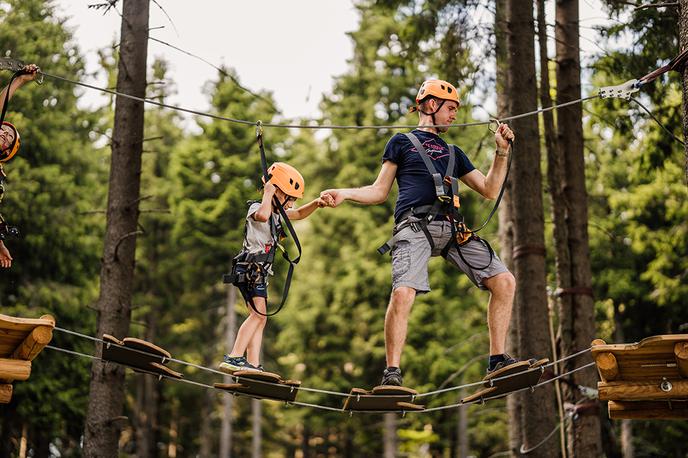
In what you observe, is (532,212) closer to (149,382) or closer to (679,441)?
(679,441)

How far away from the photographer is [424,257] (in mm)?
7066

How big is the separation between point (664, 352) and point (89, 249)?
17271 mm

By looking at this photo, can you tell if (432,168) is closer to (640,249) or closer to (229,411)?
(640,249)

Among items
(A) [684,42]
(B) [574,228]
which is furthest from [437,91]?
(B) [574,228]

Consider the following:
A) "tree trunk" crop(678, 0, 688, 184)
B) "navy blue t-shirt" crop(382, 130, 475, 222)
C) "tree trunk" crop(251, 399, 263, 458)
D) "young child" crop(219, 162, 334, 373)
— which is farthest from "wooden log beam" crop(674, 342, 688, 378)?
"tree trunk" crop(251, 399, 263, 458)

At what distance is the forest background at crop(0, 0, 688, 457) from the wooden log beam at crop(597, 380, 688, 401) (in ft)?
24.7

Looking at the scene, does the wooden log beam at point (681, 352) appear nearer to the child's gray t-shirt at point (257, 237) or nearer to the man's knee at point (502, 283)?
the man's knee at point (502, 283)

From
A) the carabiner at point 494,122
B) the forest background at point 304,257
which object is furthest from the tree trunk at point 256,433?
the carabiner at point 494,122

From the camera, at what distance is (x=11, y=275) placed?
63.8ft

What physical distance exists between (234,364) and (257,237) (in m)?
1.06

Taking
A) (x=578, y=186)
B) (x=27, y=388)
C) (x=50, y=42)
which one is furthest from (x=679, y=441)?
(x=50, y=42)

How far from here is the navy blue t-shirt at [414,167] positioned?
7094 millimetres

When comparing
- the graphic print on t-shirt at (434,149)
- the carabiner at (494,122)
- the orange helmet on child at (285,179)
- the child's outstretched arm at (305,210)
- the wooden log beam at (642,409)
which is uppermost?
the carabiner at (494,122)

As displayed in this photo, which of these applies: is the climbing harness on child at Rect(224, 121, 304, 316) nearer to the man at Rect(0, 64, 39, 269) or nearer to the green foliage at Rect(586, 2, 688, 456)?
the man at Rect(0, 64, 39, 269)
